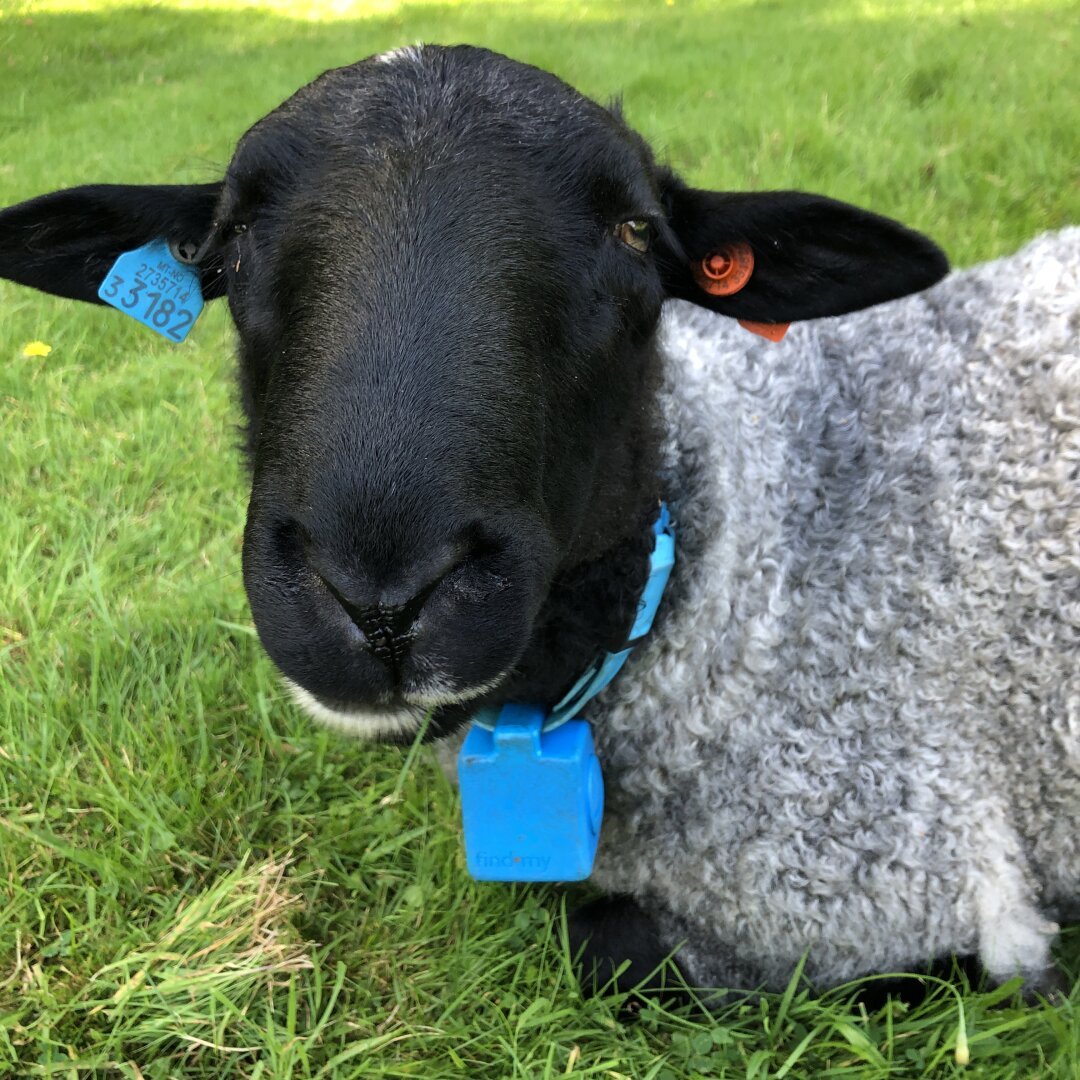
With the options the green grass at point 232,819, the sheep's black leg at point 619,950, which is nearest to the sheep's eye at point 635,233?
the green grass at point 232,819

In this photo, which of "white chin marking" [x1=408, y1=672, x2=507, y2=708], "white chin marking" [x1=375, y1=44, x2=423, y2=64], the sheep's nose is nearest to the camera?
the sheep's nose

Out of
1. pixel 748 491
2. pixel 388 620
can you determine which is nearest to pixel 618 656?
pixel 748 491

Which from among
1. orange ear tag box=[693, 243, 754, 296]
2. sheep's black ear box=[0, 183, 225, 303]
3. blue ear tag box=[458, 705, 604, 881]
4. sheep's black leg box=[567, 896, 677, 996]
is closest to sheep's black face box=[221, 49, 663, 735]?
blue ear tag box=[458, 705, 604, 881]

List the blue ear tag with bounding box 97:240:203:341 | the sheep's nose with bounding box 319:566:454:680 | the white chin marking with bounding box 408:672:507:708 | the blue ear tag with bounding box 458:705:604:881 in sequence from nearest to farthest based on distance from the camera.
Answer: the sheep's nose with bounding box 319:566:454:680 → the white chin marking with bounding box 408:672:507:708 → the blue ear tag with bounding box 458:705:604:881 → the blue ear tag with bounding box 97:240:203:341

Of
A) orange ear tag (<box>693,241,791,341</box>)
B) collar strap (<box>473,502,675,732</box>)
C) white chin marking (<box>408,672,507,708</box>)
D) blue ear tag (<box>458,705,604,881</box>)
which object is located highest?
orange ear tag (<box>693,241,791,341</box>)

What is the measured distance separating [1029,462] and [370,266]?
1568 mm

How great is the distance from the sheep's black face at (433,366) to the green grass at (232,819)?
72cm

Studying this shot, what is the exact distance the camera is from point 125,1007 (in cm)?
201

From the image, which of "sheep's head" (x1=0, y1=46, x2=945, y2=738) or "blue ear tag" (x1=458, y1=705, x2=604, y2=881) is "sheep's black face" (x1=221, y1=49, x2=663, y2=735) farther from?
"blue ear tag" (x1=458, y1=705, x2=604, y2=881)

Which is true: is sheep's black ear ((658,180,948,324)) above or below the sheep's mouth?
above

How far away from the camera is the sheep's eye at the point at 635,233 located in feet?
6.33

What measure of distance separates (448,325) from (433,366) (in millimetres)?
92

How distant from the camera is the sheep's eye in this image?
193cm

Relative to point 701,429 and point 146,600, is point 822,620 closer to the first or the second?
point 701,429
